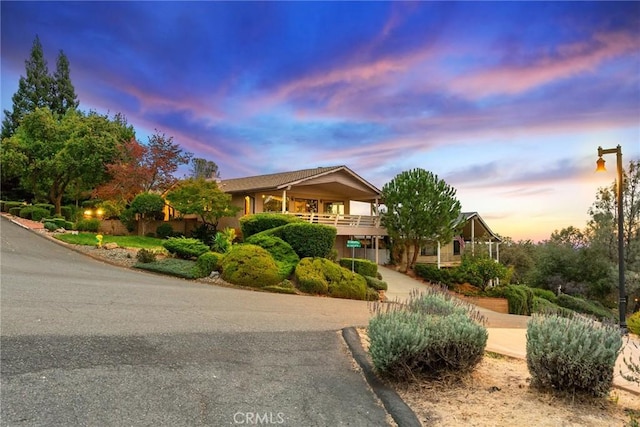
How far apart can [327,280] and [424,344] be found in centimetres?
1028

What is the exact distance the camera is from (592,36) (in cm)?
1048

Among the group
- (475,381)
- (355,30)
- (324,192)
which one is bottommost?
(475,381)

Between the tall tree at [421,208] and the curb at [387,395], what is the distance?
19136mm

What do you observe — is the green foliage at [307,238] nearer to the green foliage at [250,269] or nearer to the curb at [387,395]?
the green foliage at [250,269]

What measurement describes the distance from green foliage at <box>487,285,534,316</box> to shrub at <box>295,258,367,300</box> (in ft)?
33.1

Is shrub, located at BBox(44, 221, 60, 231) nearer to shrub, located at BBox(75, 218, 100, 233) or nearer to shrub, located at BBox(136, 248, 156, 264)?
shrub, located at BBox(75, 218, 100, 233)

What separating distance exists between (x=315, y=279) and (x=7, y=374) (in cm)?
1051

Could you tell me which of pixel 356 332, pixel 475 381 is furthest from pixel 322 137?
pixel 475 381

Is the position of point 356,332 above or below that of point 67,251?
below

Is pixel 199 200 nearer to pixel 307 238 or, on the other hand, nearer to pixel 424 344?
pixel 307 238

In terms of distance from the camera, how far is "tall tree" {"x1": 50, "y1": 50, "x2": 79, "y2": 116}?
50.1m

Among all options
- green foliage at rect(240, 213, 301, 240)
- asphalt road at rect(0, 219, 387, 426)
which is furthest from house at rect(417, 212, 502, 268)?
asphalt road at rect(0, 219, 387, 426)

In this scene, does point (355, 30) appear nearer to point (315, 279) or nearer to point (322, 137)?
point (315, 279)

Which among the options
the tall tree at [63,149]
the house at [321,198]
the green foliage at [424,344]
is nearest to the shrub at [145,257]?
the house at [321,198]
